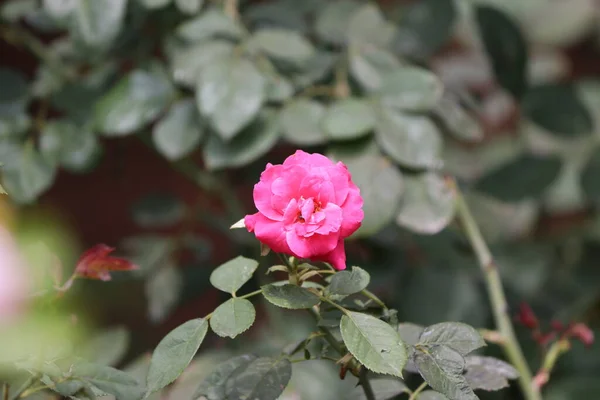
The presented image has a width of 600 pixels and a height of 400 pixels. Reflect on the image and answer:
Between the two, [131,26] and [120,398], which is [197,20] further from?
[120,398]

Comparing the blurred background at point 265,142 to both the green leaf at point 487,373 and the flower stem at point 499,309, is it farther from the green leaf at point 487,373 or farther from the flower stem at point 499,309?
the green leaf at point 487,373

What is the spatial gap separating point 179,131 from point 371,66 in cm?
25

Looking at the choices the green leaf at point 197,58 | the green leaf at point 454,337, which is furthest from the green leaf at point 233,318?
the green leaf at point 197,58

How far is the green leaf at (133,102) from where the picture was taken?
2.73ft

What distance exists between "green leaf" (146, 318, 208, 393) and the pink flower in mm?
77

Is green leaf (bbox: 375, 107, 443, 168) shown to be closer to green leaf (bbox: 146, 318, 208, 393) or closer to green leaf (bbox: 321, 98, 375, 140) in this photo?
green leaf (bbox: 321, 98, 375, 140)

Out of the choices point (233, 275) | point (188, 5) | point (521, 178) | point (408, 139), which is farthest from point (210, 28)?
point (521, 178)

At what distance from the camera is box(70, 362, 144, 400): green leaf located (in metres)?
0.50

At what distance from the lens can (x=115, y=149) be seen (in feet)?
3.76

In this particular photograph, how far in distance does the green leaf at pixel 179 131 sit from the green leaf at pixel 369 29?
24 centimetres

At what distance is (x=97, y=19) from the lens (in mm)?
786

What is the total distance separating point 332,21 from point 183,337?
0.63 m

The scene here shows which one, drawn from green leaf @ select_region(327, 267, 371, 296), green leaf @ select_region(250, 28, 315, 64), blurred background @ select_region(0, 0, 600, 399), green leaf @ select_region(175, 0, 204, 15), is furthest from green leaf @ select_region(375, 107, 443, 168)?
green leaf @ select_region(327, 267, 371, 296)

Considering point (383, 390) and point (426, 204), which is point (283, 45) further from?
point (383, 390)
